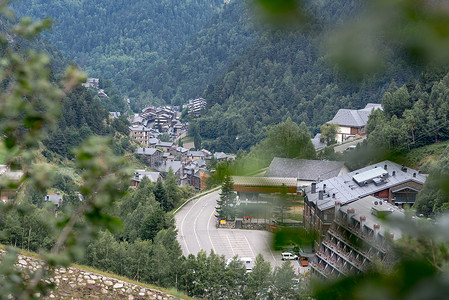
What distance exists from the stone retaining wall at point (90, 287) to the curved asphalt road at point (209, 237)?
10.6 feet

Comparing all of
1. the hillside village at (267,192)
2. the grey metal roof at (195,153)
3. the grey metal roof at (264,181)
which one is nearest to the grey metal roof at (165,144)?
the grey metal roof at (195,153)

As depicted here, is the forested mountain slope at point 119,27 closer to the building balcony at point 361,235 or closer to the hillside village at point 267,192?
the hillside village at point 267,192

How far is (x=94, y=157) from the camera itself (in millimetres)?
857

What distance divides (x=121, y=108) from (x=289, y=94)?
16419 millimetres

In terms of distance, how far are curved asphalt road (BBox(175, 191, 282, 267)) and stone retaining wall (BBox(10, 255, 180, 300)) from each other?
322 centimetres

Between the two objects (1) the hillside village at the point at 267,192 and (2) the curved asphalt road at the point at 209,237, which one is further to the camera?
(2) the curved asphalt road at the point at 209,237

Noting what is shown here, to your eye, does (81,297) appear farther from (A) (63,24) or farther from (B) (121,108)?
(A) (63,24)

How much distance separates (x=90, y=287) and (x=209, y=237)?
5.77 meters

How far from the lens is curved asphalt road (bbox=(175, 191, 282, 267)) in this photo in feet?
32.4

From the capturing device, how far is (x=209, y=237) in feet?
36.0

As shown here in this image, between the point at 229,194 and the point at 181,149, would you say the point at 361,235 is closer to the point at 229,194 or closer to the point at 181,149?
the point at 229,194

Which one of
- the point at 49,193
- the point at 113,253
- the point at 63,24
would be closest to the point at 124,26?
the point at 63,24

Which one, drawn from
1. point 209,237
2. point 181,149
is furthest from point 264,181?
point 181,149

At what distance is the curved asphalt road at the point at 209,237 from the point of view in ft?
32.4
